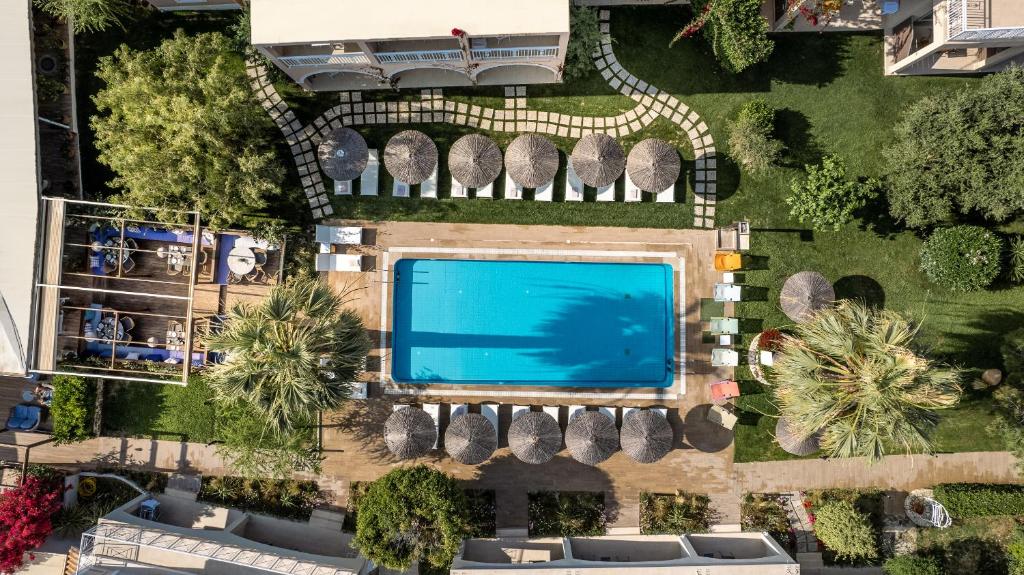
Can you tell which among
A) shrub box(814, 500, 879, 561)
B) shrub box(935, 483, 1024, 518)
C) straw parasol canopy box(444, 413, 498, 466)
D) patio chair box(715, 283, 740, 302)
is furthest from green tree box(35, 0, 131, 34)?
shrub box(935, 483, 1024, 518)

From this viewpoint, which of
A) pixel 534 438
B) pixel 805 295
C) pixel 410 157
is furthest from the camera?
pixel 410 157

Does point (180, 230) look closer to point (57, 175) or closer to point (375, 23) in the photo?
point (57, 175)

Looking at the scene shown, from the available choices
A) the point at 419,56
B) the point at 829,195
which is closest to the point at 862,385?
the point at 829,195

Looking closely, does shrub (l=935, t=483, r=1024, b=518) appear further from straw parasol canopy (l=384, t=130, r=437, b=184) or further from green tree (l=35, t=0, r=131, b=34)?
green tree (l=35, t=0, r=131, b=34)

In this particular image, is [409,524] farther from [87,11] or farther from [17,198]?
[87,11]

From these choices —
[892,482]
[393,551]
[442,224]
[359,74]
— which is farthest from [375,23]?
[892,482]

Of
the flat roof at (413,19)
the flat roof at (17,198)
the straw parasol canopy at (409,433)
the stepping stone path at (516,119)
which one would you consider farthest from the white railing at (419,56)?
the straw parasol canopy at (409,433)
